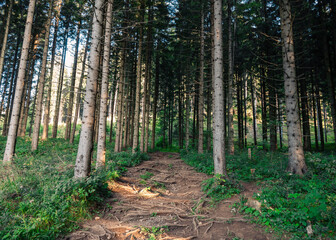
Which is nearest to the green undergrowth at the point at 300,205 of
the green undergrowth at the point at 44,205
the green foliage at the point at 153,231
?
the green foliage at the point at 153,231

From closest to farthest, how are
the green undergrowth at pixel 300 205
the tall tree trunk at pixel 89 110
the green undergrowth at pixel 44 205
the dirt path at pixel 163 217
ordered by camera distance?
the green undergrowth at pixel 44 205
the green undergrowth at pixel 300 205
the dirt path at pixel 163 217
the tall tree trunk at pixel 89 110

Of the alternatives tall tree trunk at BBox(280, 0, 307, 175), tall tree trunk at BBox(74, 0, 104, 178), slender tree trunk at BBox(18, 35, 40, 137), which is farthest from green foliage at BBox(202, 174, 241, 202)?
slender tree trunk at BBox(18, 35, 40, 137)

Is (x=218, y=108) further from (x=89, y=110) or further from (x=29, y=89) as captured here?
(x=29, y=89)

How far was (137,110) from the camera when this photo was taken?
1227cm

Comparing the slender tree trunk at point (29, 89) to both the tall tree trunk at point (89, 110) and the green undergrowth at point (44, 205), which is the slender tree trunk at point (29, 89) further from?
the green undergrowth at point (44, 205)

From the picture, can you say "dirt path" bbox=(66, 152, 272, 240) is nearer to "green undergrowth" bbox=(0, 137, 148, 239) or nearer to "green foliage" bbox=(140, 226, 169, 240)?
"green foliage" bbox=(140, 226, 169, 240)

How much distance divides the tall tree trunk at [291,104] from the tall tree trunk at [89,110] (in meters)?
7.40

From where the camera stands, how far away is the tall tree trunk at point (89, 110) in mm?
5223

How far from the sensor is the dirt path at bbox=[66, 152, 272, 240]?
350 centimetres

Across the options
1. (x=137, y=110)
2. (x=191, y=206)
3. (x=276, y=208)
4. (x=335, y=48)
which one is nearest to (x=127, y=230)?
(x=191, y=206)

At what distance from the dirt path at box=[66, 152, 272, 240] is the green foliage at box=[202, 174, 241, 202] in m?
0.26

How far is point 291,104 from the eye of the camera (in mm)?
6508

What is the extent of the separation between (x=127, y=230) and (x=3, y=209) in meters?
2.90

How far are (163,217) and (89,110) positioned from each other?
3.98m
